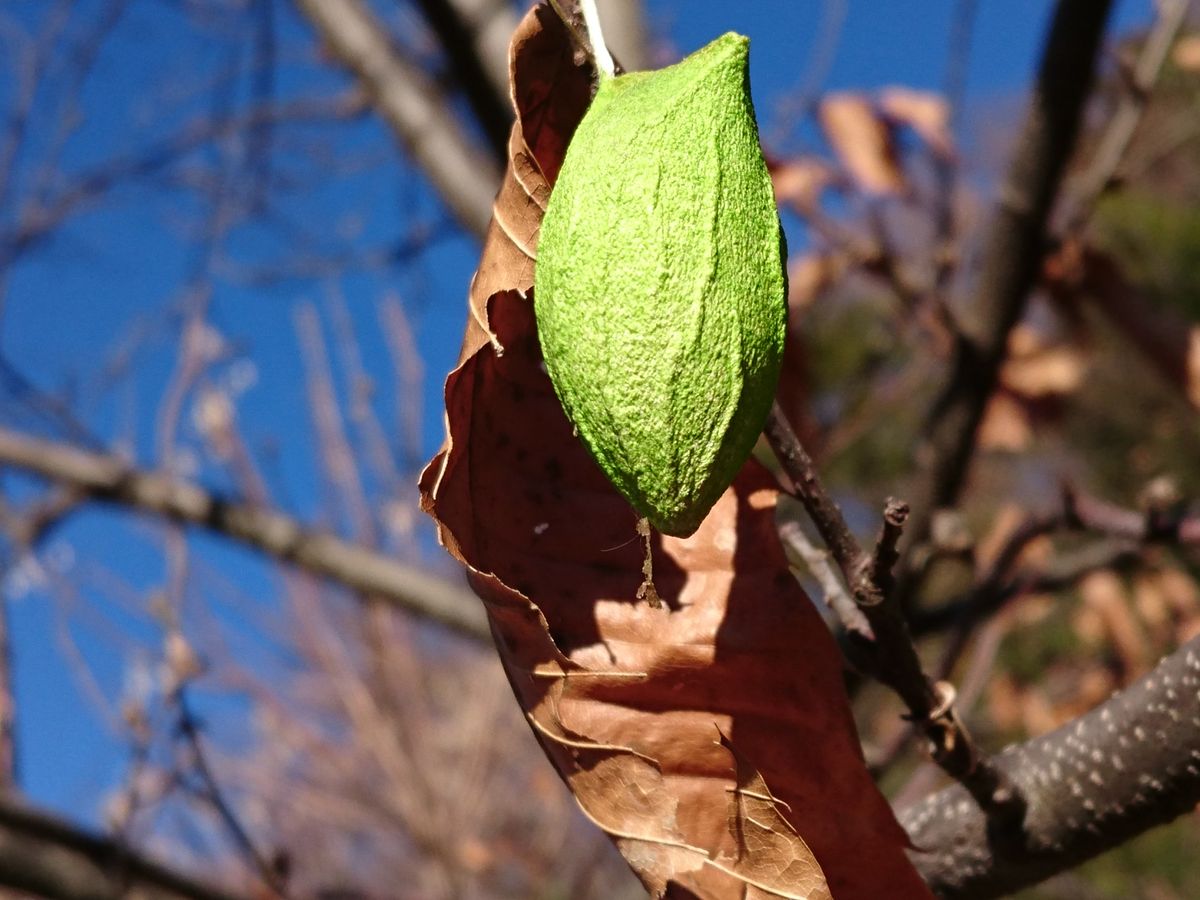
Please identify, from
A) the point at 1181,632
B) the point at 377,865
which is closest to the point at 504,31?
the point at 1181,632

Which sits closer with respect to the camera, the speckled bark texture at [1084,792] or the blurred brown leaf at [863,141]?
the speckled bark texture at [1084,792]

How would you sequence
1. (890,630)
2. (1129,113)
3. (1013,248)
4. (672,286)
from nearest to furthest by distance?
(672,286)
(890,630)
(1013,248)
(1129,113)

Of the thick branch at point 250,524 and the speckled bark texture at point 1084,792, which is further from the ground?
the thick branch at point 250,524

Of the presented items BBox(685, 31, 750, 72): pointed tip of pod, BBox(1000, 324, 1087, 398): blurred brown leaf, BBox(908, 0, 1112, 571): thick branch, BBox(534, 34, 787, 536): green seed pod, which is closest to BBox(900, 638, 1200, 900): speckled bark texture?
BBox(534, 34, 787, 536): green seed pod

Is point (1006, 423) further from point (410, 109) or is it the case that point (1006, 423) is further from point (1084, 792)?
point (1084, 792)

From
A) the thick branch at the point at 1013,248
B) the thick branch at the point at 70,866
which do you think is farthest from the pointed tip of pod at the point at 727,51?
the thick branch at the point at 70,866

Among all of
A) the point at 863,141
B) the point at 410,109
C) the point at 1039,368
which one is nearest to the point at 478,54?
the point at 410,109

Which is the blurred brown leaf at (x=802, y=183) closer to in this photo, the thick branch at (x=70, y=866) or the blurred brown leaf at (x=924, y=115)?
the blurred brown leaf at (x=924, y=115)
